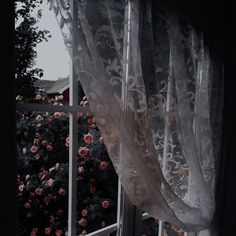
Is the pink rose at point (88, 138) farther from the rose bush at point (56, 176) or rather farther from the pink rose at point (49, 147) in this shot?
the pink rose at point (49, 147)

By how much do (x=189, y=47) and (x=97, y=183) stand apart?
0.79m

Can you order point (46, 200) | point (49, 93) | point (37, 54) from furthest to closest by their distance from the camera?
point (46, 200) → point (49, 93) → point (37, 54)

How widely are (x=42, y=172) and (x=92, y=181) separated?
0.27m

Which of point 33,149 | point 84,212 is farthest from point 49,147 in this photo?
point 84,212

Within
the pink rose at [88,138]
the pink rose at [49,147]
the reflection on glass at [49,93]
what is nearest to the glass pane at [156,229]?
the pink rose at [88,138]

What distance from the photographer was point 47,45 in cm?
103

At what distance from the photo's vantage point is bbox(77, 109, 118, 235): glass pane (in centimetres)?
129

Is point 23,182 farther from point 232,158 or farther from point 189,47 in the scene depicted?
point 232,158

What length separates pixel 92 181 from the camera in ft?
4.43

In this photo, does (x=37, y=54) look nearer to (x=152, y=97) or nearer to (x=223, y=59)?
(x=152, y=97)

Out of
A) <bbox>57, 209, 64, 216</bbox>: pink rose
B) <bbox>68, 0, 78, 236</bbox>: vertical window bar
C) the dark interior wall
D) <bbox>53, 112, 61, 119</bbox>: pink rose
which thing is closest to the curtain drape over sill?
the dark interior wall

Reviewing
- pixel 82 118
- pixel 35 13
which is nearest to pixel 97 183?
pixel 82 118

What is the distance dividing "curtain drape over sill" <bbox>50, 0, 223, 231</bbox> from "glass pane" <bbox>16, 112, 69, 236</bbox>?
11.4 inches

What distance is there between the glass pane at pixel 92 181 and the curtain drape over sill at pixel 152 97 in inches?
10.9
